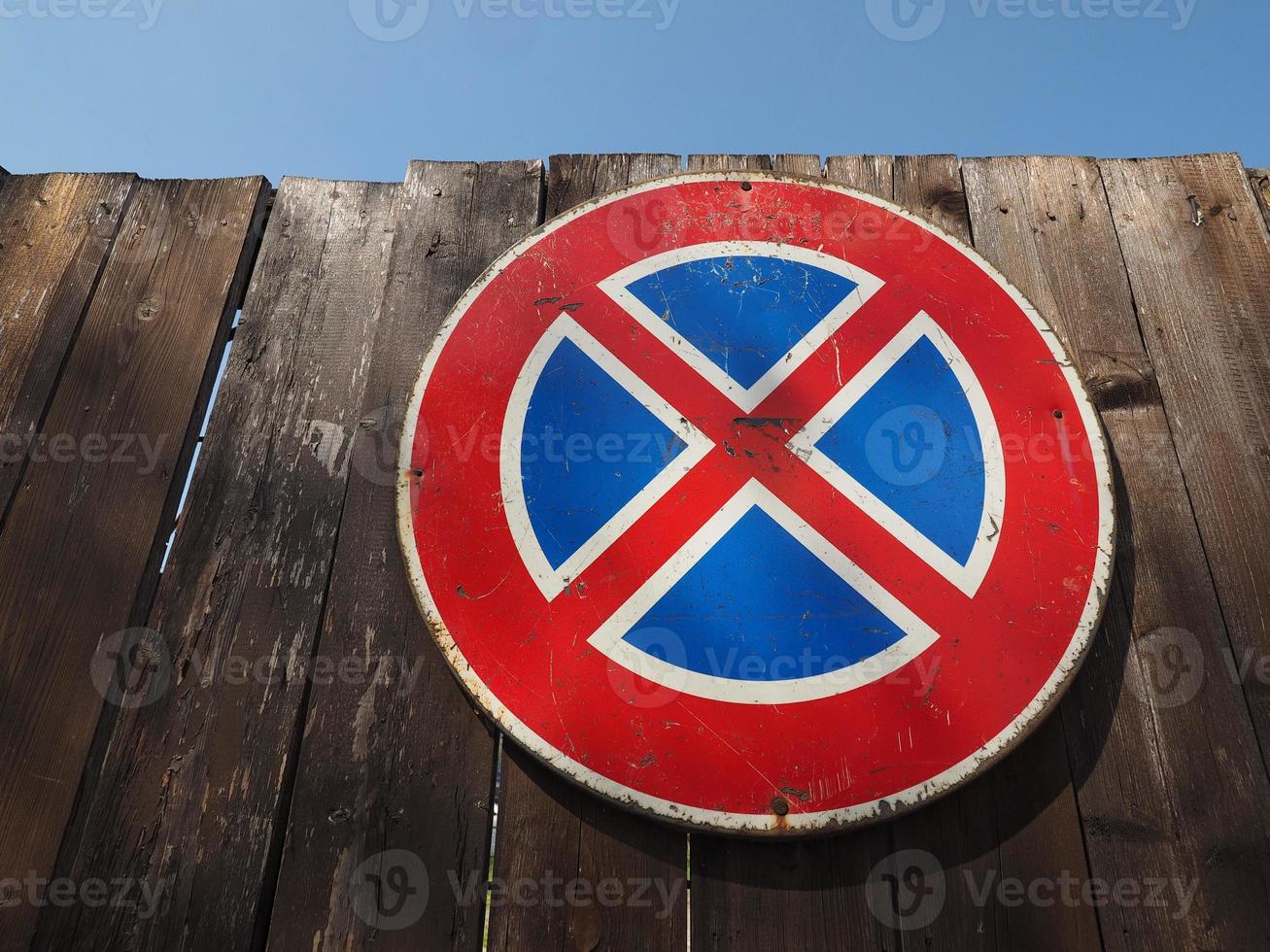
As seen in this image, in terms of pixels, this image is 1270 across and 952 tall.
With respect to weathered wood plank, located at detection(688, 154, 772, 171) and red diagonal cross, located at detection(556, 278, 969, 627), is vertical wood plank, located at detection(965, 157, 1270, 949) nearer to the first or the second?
red diagonal cross, located at detection(556, 278, 969, 627)

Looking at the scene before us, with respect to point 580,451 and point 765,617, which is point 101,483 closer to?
point 580,451

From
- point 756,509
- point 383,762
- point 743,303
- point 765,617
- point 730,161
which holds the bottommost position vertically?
point 383,762

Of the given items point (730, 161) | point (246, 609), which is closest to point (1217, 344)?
point (730, 161)

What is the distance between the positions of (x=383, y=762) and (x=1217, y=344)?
4.91ft

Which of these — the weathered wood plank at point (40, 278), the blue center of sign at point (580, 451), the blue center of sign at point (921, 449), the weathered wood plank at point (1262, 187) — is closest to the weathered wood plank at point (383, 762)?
the blue center of sign at point (580, 451)

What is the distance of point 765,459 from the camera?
1.08m

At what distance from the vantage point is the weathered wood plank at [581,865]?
3.09ft

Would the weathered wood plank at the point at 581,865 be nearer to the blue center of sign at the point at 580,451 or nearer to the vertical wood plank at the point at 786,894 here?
the vertical wood plank at the point at 786,894

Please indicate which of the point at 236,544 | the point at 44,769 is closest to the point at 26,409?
the point at 236,544

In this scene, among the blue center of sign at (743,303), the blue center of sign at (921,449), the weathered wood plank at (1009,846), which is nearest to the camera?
the weathered wood plank at (1009,846)

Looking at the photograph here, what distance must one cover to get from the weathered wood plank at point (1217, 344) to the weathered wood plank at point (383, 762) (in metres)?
1.08

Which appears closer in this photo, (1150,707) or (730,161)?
(1150,707)

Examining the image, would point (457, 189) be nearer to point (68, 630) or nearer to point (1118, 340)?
point (68, 630)

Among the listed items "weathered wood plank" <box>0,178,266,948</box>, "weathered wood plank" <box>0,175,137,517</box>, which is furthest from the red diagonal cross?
"weathered wood plank" <box>0,175,137,517</box>
